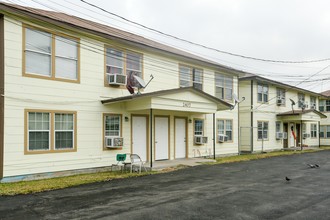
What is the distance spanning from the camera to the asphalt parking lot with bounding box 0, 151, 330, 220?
232 inches

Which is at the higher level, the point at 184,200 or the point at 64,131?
the point at 64,131

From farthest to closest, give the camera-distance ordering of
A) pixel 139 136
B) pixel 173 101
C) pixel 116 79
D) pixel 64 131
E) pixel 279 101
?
pixel 279 101 → pixel 139 136 → pixel 173 101 → pixel 116 79 → pixel 64 131

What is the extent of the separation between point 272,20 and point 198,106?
7906 millimetres

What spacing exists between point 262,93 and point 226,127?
5.74m

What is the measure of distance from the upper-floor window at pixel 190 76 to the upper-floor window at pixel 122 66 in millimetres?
2980

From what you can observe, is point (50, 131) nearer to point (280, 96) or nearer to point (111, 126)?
point (111, 126)

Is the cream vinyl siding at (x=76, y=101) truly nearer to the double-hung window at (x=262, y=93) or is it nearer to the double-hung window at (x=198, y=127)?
the double-hung window at (x=198, y=127)

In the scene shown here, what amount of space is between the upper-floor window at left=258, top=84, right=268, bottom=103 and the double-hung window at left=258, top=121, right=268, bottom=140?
172 cm

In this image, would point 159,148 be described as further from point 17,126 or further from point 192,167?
point 17,126

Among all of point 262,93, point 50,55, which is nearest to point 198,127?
point 262,93

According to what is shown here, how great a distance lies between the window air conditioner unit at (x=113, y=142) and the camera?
39.2 ft

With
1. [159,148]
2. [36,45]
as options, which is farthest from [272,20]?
[36,45]

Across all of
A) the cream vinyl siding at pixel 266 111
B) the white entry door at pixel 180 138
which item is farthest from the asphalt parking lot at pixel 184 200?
the cream vinyl siding at pixel 266 111

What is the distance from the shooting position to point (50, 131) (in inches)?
412
